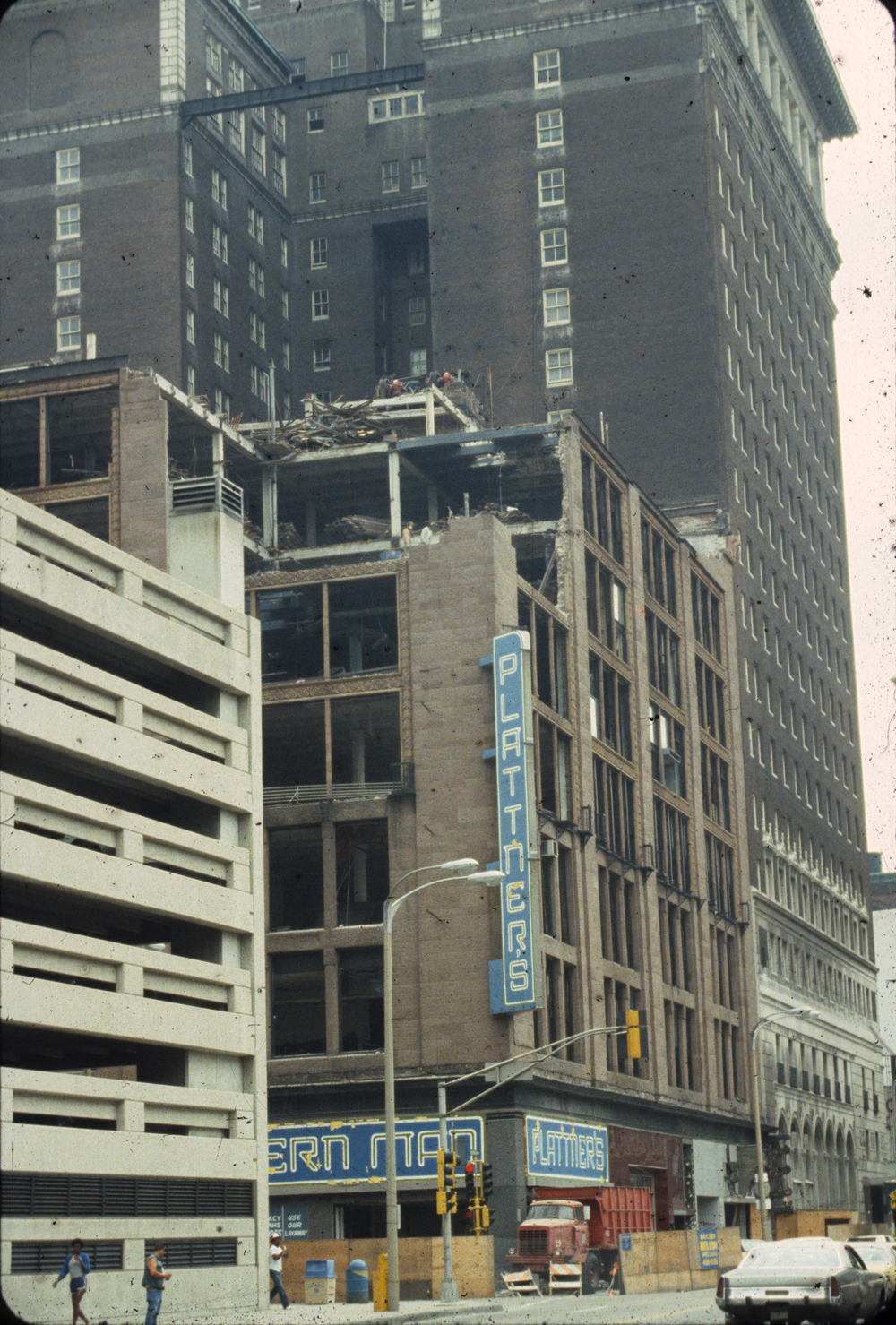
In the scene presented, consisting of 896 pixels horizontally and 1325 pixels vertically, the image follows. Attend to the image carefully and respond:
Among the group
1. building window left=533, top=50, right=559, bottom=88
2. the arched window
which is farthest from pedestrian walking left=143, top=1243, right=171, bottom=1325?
the arched window

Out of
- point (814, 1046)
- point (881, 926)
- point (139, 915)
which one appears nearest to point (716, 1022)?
point (814, 1046)

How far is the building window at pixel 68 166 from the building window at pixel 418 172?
26.4 m

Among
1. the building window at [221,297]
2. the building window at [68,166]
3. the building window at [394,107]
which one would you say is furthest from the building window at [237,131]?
the building window at [394,107]

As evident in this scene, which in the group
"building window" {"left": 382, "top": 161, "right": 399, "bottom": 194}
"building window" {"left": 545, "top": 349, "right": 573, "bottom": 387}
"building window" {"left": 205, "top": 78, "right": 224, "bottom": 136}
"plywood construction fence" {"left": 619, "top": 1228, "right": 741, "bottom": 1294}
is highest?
"building window" {"left": 382, "top": 161, "right": 399, "bottom": 194}

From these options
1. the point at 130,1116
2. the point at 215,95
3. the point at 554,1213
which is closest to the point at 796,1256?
the point at 130,1116

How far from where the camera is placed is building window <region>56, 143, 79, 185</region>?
118000 mm

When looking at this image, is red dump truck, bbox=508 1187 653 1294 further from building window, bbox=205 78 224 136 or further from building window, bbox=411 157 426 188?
building window, bbox=411 157 426 188

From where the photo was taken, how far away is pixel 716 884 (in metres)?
96.3

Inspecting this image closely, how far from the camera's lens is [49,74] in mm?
120125

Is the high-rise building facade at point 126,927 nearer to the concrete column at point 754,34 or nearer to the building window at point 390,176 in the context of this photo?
the concrete column at point 754,34

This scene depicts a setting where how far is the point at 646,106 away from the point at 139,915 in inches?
2983

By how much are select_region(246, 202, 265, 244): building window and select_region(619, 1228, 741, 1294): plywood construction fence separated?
82399 millimetres

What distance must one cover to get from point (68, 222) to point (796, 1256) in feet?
326

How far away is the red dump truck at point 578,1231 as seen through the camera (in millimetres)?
54250
